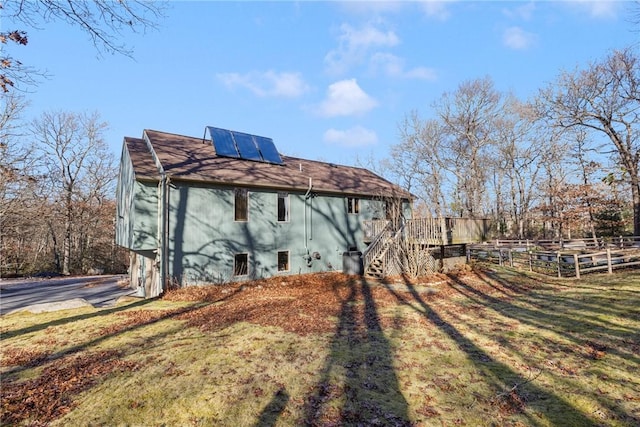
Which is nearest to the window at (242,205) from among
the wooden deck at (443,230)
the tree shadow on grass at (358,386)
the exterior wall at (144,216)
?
the exterior wall at (144,216)

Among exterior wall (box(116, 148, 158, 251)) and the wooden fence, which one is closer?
exterior wall (box(116, 148, 158, 251))

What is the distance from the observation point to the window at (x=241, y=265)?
13469 millimetres

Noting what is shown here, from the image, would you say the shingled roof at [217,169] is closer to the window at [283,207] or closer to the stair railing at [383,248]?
the window at [283,207]

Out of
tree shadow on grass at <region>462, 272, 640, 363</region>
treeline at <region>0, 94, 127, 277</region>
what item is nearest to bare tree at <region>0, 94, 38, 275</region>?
treeline at <region>0, 94, 127, 277</region>

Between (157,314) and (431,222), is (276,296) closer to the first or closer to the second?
(157,314)

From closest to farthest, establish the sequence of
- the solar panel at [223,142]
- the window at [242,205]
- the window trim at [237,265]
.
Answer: the window trim at [237,265], the window at [242,205], the solar panel at [223,142]

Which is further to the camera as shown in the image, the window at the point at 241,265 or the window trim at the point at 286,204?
the window trim at the point at 286,204

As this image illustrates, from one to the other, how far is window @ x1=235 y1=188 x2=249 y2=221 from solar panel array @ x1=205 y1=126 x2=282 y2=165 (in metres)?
2.69

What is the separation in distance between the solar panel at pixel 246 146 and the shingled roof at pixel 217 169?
409 mm

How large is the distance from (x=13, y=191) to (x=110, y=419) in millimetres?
26470

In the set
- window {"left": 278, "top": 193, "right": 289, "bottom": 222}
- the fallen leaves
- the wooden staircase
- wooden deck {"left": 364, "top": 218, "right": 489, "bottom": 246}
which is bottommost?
the fallen leaves

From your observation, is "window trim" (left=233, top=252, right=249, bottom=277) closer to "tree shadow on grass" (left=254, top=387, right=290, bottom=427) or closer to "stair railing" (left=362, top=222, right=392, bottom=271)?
"stair railing" (left=362, top=222, right=392, bottom=271)

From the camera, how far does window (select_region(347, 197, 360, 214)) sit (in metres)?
17.8

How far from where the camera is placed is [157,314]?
28.0 feet
